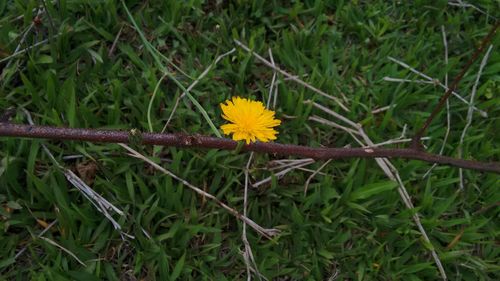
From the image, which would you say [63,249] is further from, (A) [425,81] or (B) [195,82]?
(A) [425,81]

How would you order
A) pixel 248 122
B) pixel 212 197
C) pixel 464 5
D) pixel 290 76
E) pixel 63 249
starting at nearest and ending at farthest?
pixel 248 122, pixel 63 249, pixel 212 197, pixel 290 76, pixel 464 5

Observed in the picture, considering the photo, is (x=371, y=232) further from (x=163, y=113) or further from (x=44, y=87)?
(x=44, y=87)

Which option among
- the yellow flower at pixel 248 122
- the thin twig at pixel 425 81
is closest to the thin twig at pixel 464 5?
the thin twig at pixel 425 81

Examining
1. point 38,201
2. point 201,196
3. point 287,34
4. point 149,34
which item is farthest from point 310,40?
point 38,201

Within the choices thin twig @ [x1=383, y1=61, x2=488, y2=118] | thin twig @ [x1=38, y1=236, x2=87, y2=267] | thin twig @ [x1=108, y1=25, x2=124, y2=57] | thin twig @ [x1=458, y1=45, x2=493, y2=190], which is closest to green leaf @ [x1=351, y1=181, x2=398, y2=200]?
thin twig @ [x1=458, y1=45, x2=493, y2=190]

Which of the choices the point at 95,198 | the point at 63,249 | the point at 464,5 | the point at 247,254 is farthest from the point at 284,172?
the point at 464,5

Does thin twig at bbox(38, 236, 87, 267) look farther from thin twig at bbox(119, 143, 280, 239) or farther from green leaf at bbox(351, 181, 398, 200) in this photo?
A: green leaf at bbox(351, 181, 398, 200)

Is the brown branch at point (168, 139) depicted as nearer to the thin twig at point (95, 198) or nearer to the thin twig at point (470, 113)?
the thin twig at point (95, 198)
